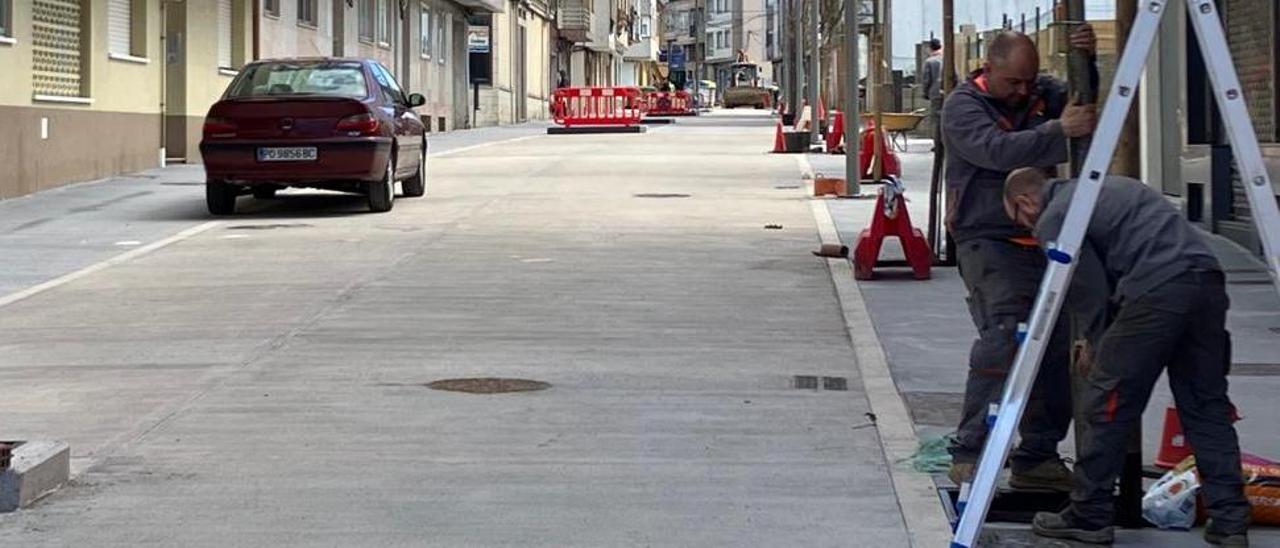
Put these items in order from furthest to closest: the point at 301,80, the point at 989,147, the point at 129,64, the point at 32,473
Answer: the point at 129,64
the point at 301,80
the point at 32,473
the point at 989,147

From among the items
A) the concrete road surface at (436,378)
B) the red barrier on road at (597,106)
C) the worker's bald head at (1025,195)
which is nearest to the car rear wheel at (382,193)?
the concrete road surface at (436,378)

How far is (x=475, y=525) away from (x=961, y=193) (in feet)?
6.75

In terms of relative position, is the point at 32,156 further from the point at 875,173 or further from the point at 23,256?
the point at 875,173

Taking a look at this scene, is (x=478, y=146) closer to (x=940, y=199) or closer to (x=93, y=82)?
(x=93, y=82)

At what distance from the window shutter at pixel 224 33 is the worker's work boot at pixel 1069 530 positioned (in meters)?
24.0

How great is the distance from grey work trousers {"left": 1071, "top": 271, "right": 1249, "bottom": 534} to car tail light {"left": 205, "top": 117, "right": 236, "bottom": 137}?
1305 cm

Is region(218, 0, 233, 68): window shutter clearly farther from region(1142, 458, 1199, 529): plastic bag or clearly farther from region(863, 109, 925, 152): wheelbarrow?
region(1142, 458, 1199, 529): plastic bag

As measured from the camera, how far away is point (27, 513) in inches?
256

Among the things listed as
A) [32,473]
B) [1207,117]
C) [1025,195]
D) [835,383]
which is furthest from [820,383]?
[1207,117]

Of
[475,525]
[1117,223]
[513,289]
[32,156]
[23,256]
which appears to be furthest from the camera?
[32,156]

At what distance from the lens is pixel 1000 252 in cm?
664

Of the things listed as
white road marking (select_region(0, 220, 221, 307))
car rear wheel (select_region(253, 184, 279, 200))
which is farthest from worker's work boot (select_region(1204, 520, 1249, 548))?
car rear wheel (select_region(253, 184, 279, 200))

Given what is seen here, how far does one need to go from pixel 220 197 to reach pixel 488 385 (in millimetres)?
9887

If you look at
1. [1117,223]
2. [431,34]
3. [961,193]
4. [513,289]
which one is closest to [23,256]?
[513,289]
